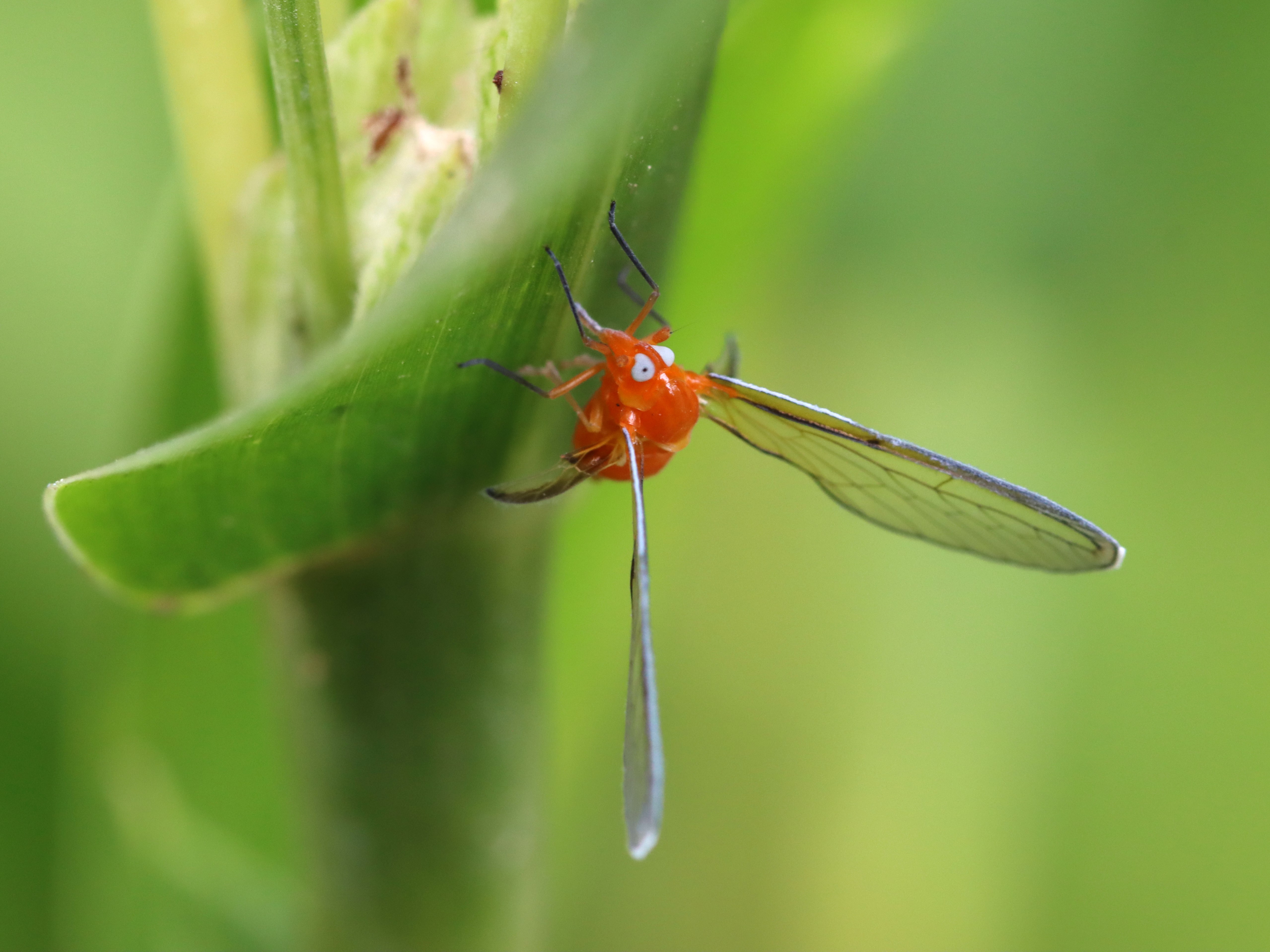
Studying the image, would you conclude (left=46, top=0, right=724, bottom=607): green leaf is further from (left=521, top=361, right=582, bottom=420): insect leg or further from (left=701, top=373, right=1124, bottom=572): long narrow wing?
(left=701, top=373, right=1124, bottom=572): long narrow wing

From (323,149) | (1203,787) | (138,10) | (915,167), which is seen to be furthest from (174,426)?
(1203,787)

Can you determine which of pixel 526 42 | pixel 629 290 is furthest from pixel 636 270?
pixel 526 42

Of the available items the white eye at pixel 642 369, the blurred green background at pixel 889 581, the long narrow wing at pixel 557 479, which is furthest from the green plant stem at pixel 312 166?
the blurred green background at pixel 889 581

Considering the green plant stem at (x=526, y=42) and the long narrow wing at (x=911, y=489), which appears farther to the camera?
the long narrow wing at (x=911, y=489)

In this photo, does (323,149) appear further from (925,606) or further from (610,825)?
(610,825)

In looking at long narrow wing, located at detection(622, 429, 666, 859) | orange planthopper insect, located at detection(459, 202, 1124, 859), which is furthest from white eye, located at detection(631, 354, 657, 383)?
long narrow wing, located at detection(622, 429, 666, 859)

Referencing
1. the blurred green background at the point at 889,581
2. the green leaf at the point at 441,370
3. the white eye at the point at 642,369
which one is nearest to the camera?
the green leaf at the point at 441,370

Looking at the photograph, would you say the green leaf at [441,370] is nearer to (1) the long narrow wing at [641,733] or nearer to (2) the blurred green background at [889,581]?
(1) the long narrow wing at [641,733]
